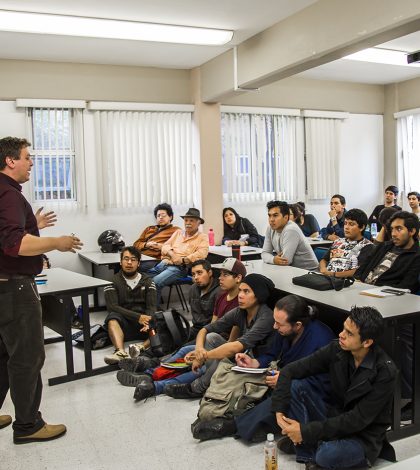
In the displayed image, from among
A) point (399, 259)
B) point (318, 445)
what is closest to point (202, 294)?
point (399, 259)

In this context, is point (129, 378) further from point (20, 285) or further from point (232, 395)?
point (20, 285)

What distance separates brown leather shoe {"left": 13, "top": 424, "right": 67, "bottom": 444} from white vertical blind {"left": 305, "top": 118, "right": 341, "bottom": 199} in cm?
551

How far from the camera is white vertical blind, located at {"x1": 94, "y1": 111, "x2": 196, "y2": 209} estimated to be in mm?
6680

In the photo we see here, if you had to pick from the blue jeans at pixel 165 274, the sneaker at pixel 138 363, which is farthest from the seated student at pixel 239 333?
the blue jeans at pixel 165 274

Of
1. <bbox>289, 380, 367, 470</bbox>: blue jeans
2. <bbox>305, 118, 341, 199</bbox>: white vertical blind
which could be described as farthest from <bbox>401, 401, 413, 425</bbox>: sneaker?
<bbox>305, 118, 341, 199</bbox>: white vertical blind

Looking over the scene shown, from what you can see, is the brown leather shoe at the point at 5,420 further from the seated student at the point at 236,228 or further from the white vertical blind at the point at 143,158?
the seated student at the point at 236,228

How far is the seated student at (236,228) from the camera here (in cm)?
699

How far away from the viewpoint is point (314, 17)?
181 inches

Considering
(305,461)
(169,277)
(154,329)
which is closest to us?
(305,461)

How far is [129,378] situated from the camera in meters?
3.98

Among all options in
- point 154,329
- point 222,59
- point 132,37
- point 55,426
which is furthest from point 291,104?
point 55,426

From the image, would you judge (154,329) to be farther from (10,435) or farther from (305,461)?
(305,461)

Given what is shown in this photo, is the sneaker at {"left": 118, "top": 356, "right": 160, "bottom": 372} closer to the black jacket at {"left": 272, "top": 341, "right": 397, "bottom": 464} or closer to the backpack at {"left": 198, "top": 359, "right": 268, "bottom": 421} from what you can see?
the backpack at {"left": 198, "top": 359, "right": 268, "bottom": 421}

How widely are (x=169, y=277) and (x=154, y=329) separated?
4.34 ft
